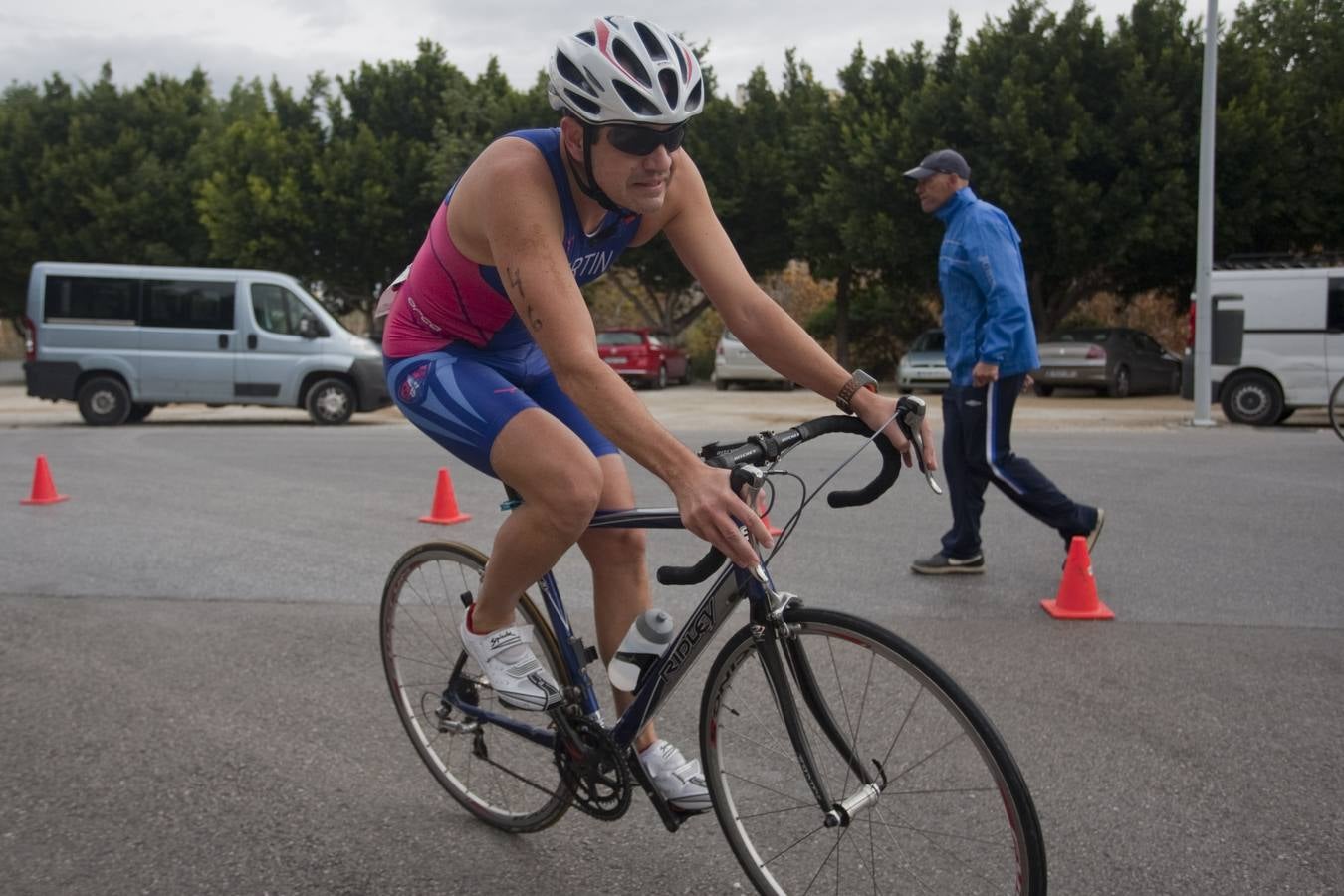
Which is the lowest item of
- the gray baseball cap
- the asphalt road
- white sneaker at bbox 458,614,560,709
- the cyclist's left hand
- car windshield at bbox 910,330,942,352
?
the asphalt road

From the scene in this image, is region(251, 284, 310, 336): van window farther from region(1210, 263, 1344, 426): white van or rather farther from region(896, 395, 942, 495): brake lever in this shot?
region(896, 395, 942, 495): brake lever

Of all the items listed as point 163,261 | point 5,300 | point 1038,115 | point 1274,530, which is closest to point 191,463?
point 1274,530

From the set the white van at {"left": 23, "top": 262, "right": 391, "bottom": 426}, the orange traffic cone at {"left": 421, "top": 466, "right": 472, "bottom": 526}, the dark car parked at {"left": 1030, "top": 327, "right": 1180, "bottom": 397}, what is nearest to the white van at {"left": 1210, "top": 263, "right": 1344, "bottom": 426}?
the dark car parked at {"left": 1030, "top": 327, "right": 1180, "bottom": 397}

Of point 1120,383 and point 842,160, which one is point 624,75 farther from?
point 842,160

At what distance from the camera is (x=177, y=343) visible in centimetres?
1725

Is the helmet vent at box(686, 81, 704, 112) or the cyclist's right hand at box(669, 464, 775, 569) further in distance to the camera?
the helmet vent at box(686, 81, 704, 112)

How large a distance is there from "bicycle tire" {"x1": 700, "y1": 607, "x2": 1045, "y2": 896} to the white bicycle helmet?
1.05 metres

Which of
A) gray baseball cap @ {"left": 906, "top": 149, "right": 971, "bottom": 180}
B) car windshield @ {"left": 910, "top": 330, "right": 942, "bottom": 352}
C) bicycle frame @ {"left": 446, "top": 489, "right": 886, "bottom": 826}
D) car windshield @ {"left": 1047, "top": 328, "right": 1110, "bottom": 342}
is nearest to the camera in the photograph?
bicycle frame @ {"left": 446, "top": 489, "right": 886, "bottom": 826}

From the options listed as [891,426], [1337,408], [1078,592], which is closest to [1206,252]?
[1337,408]

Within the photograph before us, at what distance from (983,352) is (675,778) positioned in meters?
3.72

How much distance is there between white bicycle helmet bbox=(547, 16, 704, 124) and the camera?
248cm

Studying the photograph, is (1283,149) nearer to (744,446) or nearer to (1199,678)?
(1199,678)

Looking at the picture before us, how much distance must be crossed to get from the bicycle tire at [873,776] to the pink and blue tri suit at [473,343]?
2.47 ft

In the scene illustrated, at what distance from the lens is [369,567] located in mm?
6641
